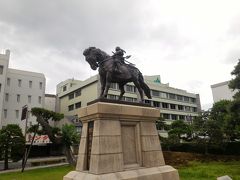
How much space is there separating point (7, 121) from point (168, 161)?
89.6 ft

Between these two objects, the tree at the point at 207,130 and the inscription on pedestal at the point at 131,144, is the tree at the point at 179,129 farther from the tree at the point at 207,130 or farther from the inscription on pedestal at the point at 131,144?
the inscription on pedestal at the point at 131,144

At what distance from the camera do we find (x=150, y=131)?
8.79 metres

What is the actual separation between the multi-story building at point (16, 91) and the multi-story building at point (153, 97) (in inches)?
343

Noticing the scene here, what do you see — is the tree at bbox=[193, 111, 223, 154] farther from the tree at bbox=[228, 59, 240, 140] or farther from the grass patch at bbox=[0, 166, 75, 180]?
the grass patch at bbox=[0, 166, 75, 180]

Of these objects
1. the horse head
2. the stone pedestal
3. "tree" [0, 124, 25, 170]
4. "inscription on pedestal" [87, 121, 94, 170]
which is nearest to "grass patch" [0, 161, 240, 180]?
"tree" [0, 124, 25, 170]

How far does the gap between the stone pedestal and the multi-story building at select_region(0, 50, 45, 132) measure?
32483mm

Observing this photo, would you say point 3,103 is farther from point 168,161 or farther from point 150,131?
point 150,131

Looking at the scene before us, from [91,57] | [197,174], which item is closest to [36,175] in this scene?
[197,174]

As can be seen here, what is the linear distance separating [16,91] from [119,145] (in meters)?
37.8

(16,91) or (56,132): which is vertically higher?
(16,91)

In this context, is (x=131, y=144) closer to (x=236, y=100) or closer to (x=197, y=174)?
(x=197, y=174)

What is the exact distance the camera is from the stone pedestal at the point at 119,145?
7.26 meters

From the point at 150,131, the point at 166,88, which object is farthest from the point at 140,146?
the point at 166,88

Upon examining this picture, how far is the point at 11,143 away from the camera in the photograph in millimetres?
25312
